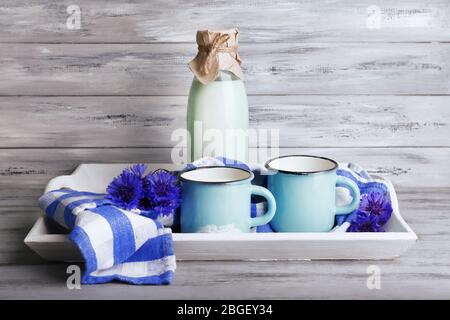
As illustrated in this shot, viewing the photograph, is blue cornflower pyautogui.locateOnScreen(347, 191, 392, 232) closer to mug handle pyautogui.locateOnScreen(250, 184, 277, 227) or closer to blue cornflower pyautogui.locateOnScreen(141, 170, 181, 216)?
mug handle pyautogui.locateOnScreen(250, 184, 277, 227)

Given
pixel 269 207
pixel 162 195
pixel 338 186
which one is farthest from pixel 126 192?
pixel 338 186

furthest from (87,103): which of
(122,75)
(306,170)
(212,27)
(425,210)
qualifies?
(425,210)

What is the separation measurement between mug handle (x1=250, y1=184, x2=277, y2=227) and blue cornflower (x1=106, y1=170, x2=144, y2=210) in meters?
0.17

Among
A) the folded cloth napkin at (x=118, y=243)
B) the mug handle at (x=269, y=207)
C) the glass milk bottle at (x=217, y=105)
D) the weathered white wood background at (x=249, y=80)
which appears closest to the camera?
the folded cloth napkin at (x=118, y=243)

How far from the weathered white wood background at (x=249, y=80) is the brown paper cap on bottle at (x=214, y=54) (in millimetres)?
186

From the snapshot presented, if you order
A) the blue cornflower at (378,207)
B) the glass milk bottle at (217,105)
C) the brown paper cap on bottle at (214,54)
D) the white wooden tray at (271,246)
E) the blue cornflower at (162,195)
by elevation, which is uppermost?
the brown paper cap on bottle at (214,54)

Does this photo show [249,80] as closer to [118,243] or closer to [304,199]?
[304,199]

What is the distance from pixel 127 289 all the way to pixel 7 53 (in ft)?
2.07

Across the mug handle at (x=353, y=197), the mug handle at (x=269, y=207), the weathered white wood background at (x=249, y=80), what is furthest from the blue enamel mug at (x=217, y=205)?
the weathered white wood background at (x=249, y=80)

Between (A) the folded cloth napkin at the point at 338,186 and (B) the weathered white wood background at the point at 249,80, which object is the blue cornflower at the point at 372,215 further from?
(B) the weathered white wood background at the point at 249,80

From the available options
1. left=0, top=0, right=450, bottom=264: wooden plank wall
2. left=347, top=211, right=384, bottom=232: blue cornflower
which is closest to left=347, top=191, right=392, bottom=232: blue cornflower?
left=347, top=211, right=384, bottom=232: blue cornflower

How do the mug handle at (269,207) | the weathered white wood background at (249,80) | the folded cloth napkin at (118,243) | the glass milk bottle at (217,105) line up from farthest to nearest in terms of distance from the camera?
the weathered white wood background at (249,80) < the glass milk bottle at (217,105) < the mug handle at (269,207) < the folded cloth napkin at (118,243)

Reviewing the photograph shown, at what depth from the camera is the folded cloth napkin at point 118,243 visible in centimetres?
82

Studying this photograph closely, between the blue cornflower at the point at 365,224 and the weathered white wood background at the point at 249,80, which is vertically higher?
the weathered white wood background at the point at 249,80
